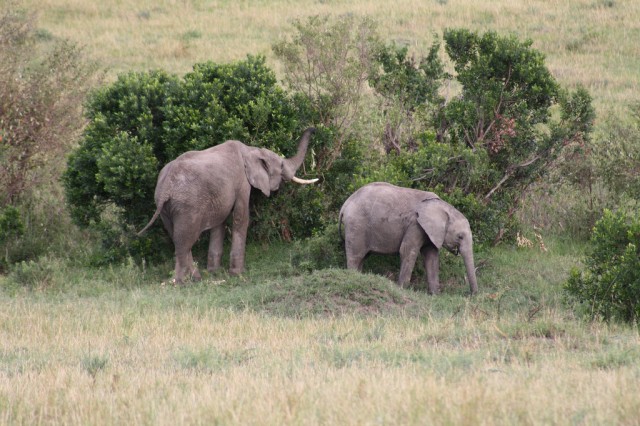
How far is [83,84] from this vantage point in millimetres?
22500

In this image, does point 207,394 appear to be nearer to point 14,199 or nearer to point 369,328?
point 369,328

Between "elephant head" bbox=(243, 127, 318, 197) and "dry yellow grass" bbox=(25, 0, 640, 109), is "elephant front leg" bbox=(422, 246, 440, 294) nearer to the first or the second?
"elephant head" bbox=(243, 127, 318, 197)

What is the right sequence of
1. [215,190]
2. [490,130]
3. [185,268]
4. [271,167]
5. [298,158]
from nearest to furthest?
1. [215,190]
2. [185,268]
3. [271,167]
4. [298,158]
5. [490,130]

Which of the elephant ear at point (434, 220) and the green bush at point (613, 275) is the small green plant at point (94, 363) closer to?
the elephant ear at point (434, 220)

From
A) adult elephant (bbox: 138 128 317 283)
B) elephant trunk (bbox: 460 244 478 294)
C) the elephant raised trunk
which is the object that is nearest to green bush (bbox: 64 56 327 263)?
the elephant raised trunk

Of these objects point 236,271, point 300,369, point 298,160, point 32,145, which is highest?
point 300,369

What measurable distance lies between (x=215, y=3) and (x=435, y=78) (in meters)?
25.1

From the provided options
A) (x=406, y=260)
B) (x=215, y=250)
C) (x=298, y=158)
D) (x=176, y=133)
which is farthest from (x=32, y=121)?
(x=406, y=260)

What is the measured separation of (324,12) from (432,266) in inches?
967

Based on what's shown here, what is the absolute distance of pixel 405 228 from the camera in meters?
15.4

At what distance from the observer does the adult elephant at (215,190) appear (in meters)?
15.9

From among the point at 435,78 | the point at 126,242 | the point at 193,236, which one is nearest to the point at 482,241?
the point at 435,78

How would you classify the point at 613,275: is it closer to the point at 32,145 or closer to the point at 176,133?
the point at 176,133

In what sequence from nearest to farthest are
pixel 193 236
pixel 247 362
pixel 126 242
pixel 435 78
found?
pixel 247 362 < pixel 193 236 < pixel 126 242 < pixel 435 78
